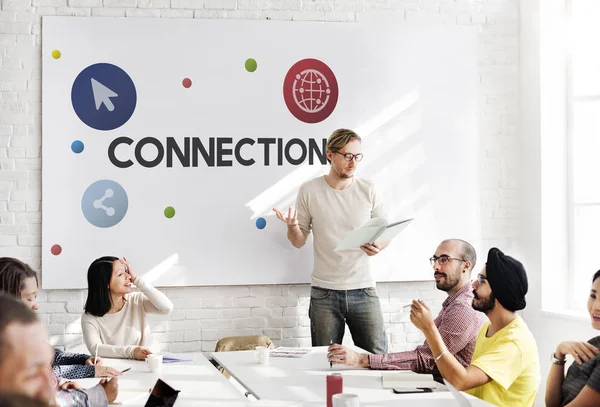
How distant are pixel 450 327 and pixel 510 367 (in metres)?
0.48

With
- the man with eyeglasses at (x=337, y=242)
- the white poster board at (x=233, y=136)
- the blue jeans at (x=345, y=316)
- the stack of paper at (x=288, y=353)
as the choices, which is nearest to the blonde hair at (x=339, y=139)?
the man with eyeglasses at (x=337, y=242)

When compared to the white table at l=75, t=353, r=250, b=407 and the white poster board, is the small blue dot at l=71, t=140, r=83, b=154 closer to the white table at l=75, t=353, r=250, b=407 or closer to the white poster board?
the white poster board

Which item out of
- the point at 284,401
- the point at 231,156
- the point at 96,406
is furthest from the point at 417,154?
the point at 96,406

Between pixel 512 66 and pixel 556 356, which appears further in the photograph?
pixel 512 66

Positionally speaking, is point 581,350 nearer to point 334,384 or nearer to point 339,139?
point 334,384

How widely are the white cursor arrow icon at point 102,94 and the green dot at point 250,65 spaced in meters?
0.91

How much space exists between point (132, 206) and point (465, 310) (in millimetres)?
2552

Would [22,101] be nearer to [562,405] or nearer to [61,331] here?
[61,331]

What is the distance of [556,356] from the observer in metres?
3.21

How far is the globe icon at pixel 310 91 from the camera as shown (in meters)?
5.48

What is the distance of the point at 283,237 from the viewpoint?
17.8 feet

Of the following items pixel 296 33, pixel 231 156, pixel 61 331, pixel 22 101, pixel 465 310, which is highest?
pixel 296 33

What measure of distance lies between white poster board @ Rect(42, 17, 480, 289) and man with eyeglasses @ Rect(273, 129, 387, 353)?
0.98ft

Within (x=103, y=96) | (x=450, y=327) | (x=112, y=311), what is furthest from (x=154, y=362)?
(x=103, y=96)
